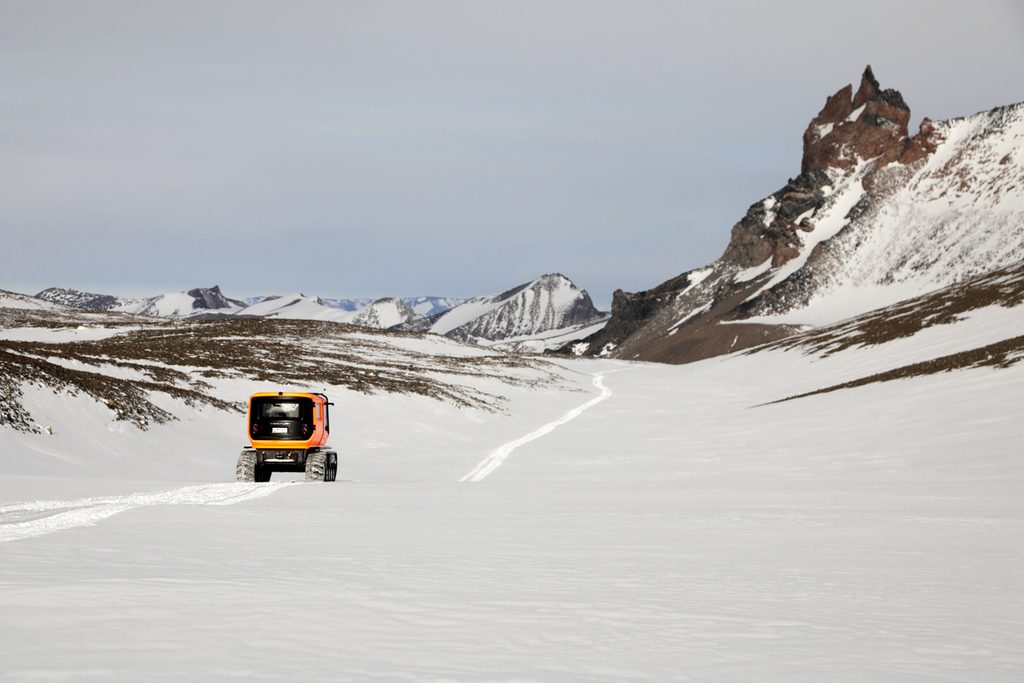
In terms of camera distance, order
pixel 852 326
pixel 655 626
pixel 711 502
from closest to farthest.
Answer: pixel 655 626 → pixel 711 502 → pixel 852 326

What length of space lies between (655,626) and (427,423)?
3962 centimetres

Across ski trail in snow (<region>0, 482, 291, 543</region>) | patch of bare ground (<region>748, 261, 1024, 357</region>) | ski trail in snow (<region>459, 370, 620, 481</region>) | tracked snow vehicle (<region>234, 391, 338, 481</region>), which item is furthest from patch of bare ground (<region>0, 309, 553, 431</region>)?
patch of bare ground (<region>748, 261, 1024, 357</region>)

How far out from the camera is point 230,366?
186ft

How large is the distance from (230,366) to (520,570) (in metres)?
48.7

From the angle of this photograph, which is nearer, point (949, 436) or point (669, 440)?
point (949, 436)

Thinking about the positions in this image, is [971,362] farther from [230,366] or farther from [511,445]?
[230,366]

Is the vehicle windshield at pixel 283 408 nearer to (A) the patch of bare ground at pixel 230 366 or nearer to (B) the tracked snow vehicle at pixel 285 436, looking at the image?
(B) the tracked snow vehicle at pixel 285 436

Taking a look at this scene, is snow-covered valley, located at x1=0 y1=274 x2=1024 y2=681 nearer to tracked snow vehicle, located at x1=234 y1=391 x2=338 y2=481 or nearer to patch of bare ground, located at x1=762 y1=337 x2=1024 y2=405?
tracked snow vehicle, located at x1=234 y1=391 x2=338 y2=481

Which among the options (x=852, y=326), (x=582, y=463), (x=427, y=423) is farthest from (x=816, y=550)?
(x=852, y=326)

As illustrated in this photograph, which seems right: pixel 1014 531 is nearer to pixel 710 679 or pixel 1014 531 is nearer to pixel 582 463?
pixel 710 679

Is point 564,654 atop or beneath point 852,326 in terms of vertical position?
beneath

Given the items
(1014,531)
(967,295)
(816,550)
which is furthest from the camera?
(967,295)

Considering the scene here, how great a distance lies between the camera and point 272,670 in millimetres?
6340

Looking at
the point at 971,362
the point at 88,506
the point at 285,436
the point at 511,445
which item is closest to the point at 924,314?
the point at 971,362
